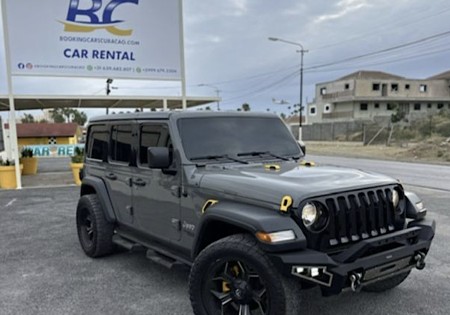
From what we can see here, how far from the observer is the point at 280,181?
313cm

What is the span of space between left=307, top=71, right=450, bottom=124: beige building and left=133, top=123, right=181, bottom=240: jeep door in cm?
5251

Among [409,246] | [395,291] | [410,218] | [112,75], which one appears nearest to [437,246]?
[395,291]

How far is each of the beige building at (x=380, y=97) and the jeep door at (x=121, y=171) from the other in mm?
52168

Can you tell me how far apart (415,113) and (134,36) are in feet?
172

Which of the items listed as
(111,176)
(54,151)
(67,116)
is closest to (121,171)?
(111,176)

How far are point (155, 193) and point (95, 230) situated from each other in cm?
146

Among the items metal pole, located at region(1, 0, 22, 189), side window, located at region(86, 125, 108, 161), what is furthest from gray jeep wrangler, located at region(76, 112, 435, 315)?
metal pole, located at region(1, 0, 22, 189)

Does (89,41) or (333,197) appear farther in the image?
(89,41)

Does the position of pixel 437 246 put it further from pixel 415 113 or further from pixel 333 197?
pixel 415 113

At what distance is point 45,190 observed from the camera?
11094mm

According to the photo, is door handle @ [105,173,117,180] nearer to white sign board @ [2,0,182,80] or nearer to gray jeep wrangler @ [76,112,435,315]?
gray jeep wrangler @ [76,112,435,315]

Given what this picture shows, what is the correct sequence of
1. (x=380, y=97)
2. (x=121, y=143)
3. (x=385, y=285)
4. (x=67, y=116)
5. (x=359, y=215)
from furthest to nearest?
(x=67, y=116) → (x=380, y=97) → (x=121, y=143) → (x=385, y=285) → (x=359, y=215)

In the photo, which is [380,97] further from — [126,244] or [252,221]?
[252,221]

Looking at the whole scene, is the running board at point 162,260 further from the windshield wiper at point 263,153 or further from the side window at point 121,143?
the windshield wiper at point 263,153
